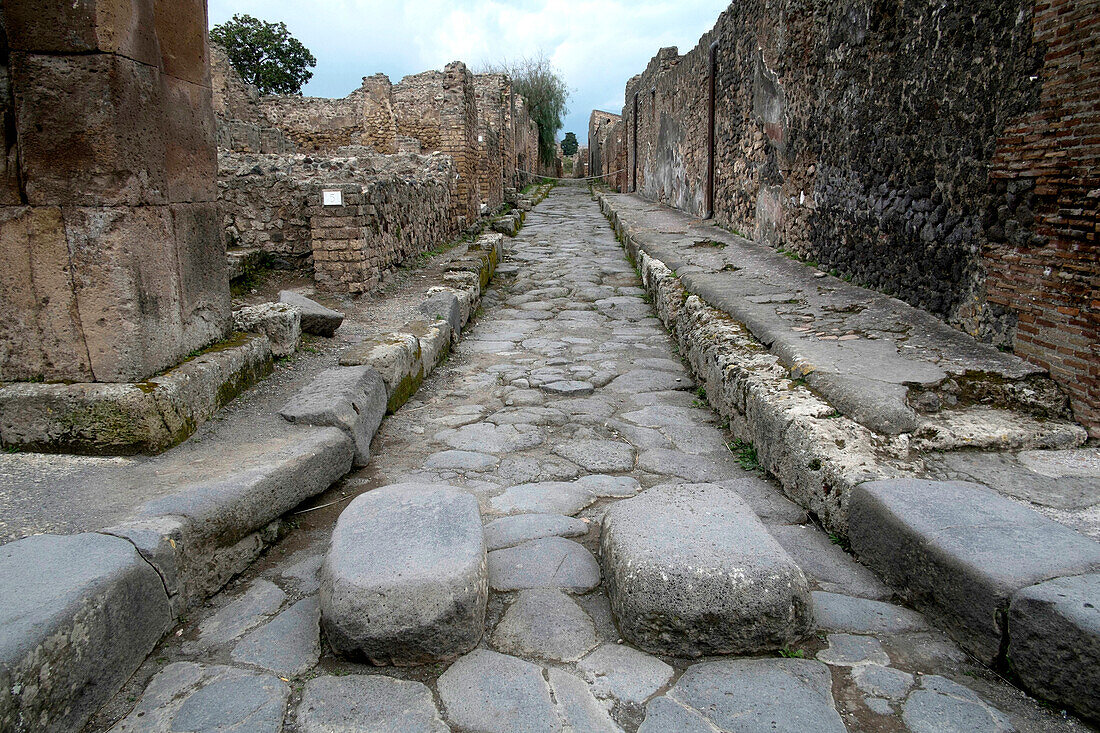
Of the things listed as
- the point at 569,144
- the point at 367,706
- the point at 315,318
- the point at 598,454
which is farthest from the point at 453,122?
the point at 569,144

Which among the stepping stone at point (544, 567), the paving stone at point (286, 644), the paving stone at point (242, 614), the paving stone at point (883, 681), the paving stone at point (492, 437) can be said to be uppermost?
the paving stone at point (492, 437)

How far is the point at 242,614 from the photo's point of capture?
7.64 feet

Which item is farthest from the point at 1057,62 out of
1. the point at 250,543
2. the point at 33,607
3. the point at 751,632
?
the point at 33,607

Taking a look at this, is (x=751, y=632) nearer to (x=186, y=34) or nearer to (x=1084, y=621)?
(x=1084, y=621)

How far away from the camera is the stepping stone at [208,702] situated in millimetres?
1791

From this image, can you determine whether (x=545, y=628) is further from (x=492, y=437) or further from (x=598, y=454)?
(x=492, y=437)

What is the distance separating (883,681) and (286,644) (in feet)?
5.76

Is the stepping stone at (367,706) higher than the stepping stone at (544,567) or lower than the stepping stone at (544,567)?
lower

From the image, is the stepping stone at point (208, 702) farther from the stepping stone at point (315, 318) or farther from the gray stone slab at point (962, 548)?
the stepping stone at point (315, 318)

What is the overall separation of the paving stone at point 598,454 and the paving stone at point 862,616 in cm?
138

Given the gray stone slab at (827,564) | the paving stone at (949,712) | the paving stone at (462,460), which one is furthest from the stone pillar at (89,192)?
the paving stone at (949,712)

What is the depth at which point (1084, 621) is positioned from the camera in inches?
68.3

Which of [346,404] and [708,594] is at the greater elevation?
[346,404]

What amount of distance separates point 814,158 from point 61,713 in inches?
272
